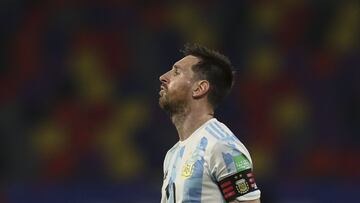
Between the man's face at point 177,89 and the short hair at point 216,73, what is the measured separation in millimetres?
36

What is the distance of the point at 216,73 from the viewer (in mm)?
3346

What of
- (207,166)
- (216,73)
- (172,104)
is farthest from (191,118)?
(207,166)

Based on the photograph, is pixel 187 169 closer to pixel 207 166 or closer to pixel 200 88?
pixel 207 166

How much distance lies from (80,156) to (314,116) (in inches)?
93.6

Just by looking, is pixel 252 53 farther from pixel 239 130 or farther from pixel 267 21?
pixel 239 130

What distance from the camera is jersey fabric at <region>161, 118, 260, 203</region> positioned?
3.01 metres

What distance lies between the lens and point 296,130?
8.80 metres

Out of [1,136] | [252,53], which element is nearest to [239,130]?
[252,53]

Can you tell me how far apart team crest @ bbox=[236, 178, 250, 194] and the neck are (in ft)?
1.30

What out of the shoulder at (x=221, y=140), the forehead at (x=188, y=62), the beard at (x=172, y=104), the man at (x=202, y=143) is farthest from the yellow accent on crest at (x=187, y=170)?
the forehead at (x=188, y=62)

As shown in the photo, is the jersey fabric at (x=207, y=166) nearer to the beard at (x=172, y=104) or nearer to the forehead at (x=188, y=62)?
the beard at (x=172, y=104)

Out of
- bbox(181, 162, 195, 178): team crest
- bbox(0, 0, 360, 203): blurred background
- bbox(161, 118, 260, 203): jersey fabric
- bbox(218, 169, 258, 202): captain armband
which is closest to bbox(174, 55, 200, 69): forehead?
bbox(161, 118, 260, 203): jersey fabric

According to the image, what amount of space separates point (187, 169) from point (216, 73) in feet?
1.39

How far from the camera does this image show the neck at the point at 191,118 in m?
3.33
